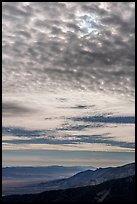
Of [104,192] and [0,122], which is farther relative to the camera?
[104,192]

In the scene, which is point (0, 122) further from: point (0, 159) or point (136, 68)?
point (136, 68)

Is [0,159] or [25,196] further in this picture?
[25,196]

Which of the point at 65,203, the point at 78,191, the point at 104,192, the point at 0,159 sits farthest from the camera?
the point at 78,191

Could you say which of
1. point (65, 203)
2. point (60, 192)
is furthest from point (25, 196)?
point (65, 203)

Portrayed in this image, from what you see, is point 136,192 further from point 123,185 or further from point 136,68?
point 123,185

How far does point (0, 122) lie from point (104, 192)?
153 meters

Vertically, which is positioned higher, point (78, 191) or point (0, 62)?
point (0, 62)

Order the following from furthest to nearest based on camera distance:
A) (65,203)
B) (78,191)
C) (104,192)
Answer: (78,191) < (104,192) < (65,203)

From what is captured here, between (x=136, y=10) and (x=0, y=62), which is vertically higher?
(x=136, y=10)

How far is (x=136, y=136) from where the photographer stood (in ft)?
16.8

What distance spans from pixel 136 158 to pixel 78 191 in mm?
162622

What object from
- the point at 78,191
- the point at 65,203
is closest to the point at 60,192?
the point at 78,191

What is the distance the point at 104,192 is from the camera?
151 metres

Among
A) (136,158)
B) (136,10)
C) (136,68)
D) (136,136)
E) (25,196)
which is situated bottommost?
(25,196)
